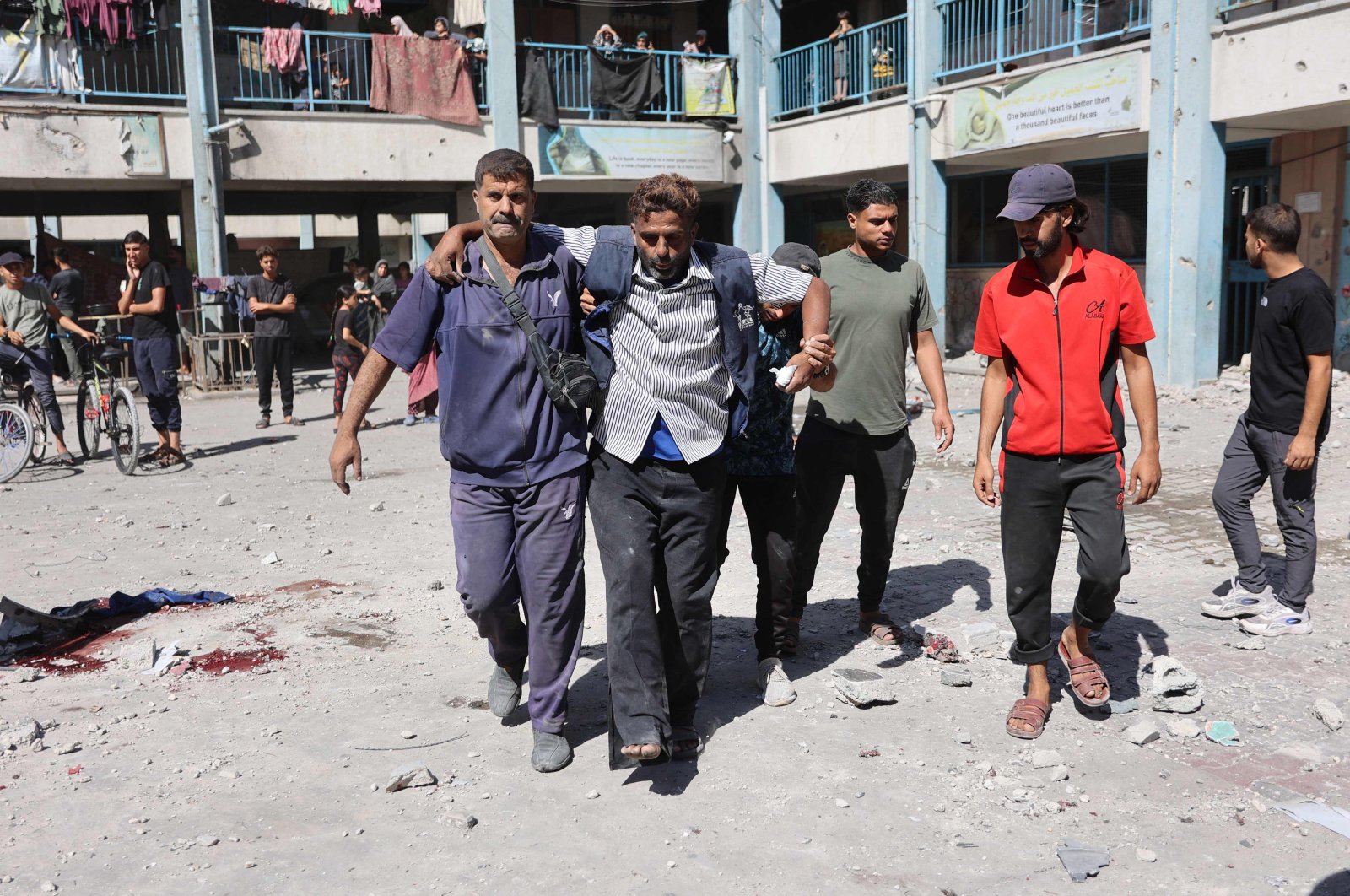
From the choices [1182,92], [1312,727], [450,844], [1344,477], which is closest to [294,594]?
[450,844]

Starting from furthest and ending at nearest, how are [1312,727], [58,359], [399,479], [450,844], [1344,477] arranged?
1. [58,359]
2. [399,479]
3. [1344,477]
4. [1312,727]
5. [450,844]

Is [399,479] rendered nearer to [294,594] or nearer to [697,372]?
[294,594]

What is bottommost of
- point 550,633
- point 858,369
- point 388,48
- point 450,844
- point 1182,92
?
point 450,844

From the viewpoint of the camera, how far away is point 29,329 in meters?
9.91

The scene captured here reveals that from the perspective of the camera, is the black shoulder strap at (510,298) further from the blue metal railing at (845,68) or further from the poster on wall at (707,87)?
the poster on wall at (707,87)

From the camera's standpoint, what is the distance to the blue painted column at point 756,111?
20.7 m

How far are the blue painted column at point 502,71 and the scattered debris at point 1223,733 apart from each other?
53.7 ft

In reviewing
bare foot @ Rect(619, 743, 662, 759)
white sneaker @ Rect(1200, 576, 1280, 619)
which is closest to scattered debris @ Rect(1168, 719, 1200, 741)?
white sneaker @ Rect(1200, 576, 1280, 619)

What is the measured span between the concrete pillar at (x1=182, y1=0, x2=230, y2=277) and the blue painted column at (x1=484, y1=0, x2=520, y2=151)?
4.11 m

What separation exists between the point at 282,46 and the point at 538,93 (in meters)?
3.92

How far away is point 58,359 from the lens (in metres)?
16.9

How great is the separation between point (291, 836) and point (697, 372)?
177 centimetres

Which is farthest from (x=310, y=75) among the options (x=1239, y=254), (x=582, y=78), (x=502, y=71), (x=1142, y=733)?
(x=1142, y=733)

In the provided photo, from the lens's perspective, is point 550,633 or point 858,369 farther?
point 858,369
